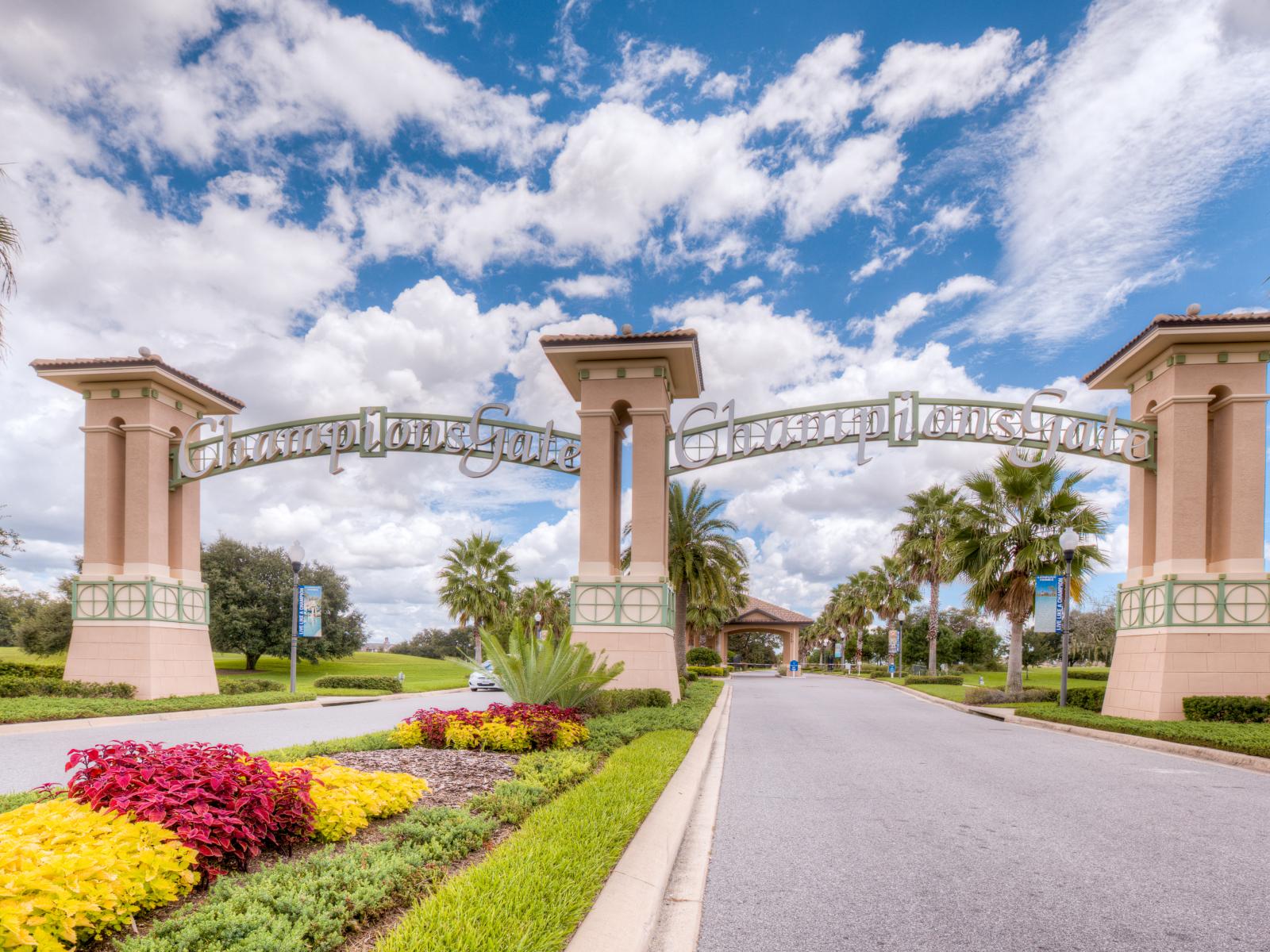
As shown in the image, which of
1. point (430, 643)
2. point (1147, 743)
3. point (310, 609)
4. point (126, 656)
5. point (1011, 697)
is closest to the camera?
point (1147, 743)

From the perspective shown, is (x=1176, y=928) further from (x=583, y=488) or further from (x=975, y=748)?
(x=583, y=488)

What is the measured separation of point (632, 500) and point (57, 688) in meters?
14.2

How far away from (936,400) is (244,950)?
1910 cm

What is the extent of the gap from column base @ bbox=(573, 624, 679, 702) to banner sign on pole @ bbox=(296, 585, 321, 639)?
12737 millimetres

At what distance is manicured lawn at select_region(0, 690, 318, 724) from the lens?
49.9 feet

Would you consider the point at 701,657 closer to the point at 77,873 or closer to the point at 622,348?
the point at 622,348

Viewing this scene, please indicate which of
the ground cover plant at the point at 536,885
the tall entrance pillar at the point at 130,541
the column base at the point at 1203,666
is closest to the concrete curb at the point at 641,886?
the ground cover plant at the point at 536,885

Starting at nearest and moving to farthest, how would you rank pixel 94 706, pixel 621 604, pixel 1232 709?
1. pixel 1232 709
2. pixel 94 706
3. pixel 621 604

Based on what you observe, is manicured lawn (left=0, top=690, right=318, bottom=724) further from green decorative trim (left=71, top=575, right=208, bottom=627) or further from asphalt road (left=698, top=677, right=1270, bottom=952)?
asphalt road (left=698, top=677, right=1270, bottom=952)

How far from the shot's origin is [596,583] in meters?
18.4

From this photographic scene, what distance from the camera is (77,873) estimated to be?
3.66m

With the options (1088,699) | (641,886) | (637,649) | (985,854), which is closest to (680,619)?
(637,649)

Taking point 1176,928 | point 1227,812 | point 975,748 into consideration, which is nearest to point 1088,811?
point 1227,812

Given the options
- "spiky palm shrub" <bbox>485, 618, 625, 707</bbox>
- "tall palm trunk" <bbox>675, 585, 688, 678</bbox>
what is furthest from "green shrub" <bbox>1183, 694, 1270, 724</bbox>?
"tall palm trunk" <bbox>675, 585, 688, 678</bbox>
